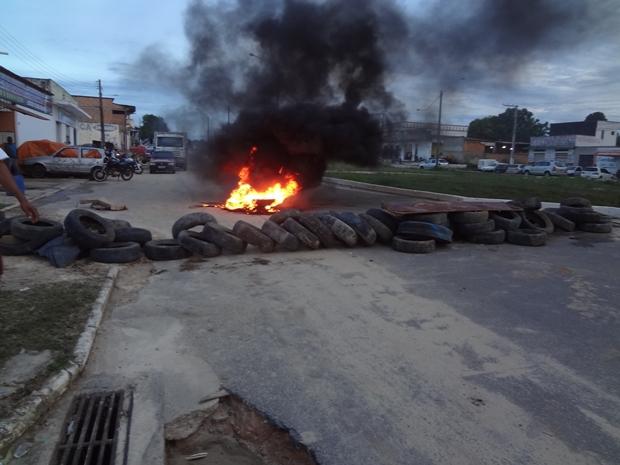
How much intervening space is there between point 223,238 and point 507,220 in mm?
5708

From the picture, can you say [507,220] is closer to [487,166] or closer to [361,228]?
[361,228]

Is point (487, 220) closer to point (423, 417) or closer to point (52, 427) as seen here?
point (423, 417)

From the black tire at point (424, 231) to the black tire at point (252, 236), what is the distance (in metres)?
2.57

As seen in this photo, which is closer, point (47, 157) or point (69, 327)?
point (69, 327)

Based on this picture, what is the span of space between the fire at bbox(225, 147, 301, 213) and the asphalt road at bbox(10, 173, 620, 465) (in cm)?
670

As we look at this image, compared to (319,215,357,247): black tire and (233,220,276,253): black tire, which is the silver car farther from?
(319,215,357,247): black tire

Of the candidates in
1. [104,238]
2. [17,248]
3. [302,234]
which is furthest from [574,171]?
[17,248]

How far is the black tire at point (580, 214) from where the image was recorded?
35.8 ft

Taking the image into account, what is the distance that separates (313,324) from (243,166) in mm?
12260

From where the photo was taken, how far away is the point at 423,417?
320 cm

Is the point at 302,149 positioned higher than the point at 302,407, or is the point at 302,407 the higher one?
the point at 302,149

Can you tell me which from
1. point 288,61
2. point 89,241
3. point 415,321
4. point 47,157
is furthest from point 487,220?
point 47,157

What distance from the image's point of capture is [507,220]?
377 inches

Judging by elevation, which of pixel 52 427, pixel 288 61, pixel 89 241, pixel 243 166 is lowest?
pixel 52 427
